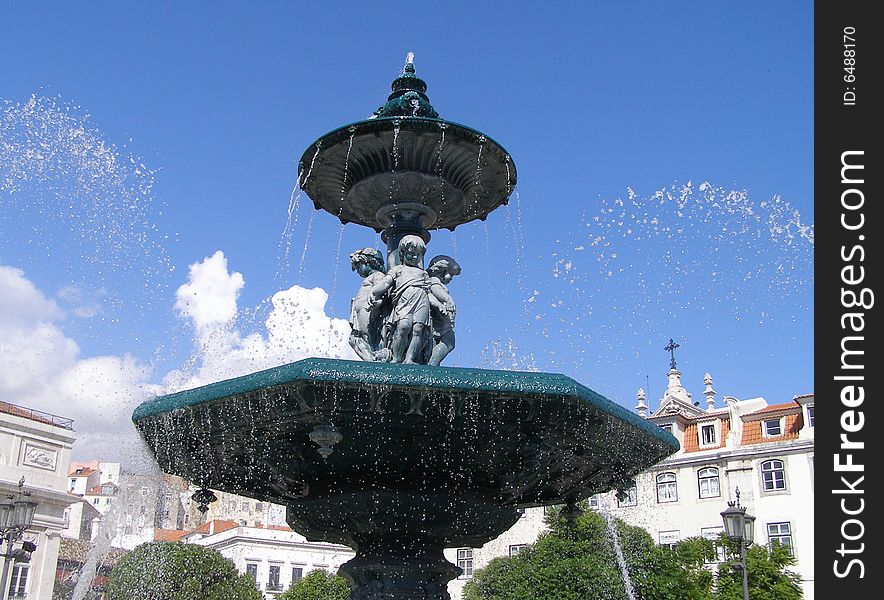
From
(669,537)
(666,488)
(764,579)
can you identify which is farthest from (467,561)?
(764,579)

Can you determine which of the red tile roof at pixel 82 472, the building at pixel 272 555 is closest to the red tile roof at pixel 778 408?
the building at pixel 272 555

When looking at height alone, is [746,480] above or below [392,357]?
above

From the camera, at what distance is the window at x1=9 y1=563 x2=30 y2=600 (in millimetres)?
39281

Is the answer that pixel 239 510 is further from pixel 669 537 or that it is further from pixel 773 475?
pixel 773 475

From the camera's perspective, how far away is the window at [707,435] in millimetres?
41438

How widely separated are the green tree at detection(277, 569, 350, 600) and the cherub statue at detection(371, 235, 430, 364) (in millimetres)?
38263

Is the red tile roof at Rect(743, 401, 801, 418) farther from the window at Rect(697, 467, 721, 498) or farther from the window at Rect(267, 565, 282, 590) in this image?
the window at Rect(267, 565, 282, 590)

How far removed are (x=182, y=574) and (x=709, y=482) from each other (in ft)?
81.8

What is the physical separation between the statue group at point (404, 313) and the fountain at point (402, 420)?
0.01 m

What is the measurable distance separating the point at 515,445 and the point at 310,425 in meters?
1.58
